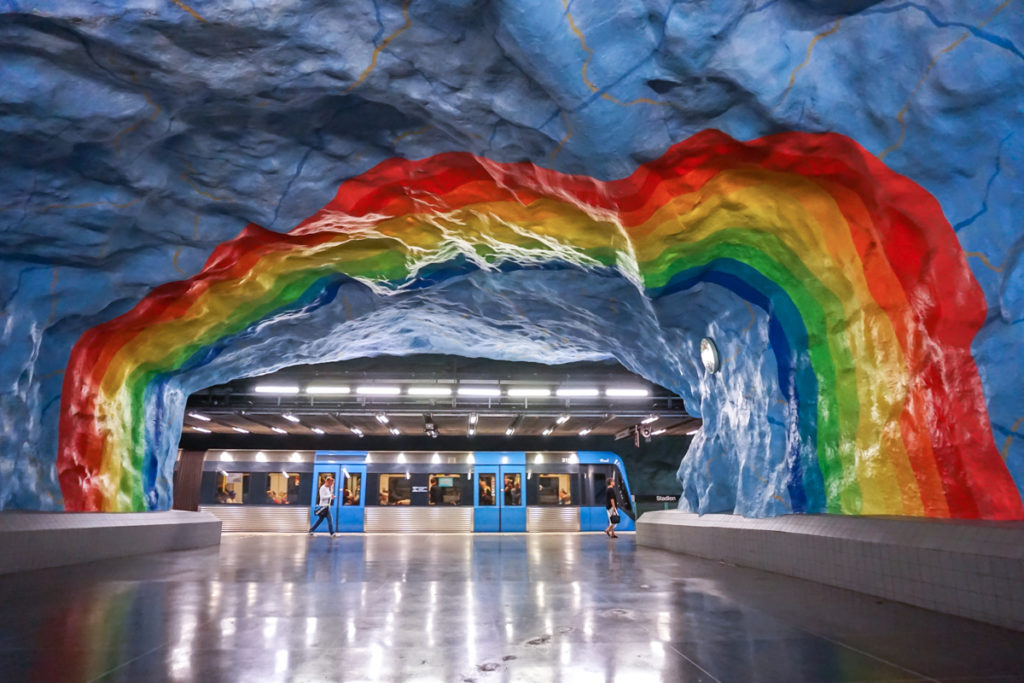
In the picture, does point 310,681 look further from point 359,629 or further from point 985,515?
point 985,515

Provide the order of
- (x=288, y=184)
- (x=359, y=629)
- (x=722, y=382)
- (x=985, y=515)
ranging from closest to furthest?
(x=359, y=629), (x=985, y=515), (x=288, y=184), (x=722, y=382)

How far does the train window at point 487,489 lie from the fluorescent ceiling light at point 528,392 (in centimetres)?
526

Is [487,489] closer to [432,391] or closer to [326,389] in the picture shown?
[432,391]

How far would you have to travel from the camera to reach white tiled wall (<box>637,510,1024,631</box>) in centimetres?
393

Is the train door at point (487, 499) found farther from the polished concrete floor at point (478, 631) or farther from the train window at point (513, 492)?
the polished concrete floor at point (478, 631)

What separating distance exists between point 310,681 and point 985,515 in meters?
4.38

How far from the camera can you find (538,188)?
248 inches

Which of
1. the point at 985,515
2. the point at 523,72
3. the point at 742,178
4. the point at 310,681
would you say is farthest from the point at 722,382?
the point at 310,681

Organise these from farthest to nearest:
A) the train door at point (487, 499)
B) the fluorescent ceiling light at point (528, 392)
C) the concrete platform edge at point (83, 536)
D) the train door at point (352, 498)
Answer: the train door at point (487, 499) < the train door at point (352, 498) < the fluorescent ceiling light at point (528, 392) < the concrete platform edge at point (83, 536)

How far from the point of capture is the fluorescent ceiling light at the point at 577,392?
50.4 feet

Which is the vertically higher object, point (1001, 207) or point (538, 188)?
point (538, 188)

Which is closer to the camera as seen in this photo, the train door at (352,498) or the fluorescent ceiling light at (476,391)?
the fluorescent ceiling light at (476,391)

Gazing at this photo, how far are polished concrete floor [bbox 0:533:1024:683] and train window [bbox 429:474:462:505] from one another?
1281 cm

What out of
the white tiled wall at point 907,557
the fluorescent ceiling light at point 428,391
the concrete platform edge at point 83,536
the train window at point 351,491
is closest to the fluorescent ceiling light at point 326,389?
the fluorescent ceiling light at point 428,391
